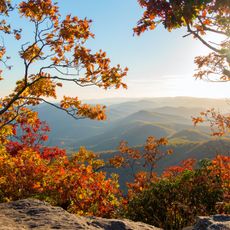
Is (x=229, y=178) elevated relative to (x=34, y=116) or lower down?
lower down

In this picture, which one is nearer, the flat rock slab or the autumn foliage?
the flat rock slab

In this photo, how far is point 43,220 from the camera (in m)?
6.80

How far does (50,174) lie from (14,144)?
40.7 feet

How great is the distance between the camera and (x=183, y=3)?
8.05 m

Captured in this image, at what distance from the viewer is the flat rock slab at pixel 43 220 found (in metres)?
6.53

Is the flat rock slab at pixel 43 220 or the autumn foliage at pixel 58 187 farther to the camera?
the autumn foliage at pixel 58 187

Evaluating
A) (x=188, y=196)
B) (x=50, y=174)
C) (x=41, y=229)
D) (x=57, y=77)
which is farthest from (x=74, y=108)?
(x=41, y=229)

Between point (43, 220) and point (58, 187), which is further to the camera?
point (58, 187)

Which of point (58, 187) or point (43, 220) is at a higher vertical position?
point (43, 220)

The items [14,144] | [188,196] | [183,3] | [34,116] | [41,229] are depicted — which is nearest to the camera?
[41,229]

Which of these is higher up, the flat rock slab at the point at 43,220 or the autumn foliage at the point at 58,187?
the flat rock slab at the point at 43,220

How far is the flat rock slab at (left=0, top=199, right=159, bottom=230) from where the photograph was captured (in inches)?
257

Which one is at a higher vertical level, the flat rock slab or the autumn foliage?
the flat rock slab

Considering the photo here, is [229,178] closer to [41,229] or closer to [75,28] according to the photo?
[75,28]
